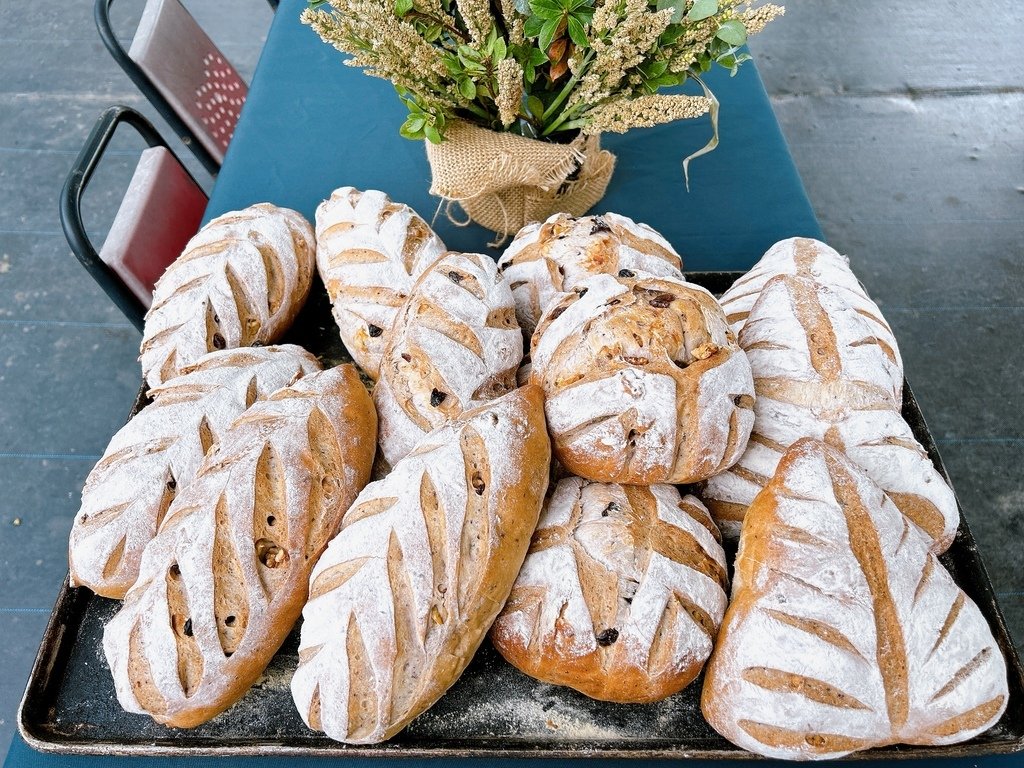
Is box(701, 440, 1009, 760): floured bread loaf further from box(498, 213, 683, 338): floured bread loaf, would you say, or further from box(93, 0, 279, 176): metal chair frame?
box(93, 0, 279, 176): metal chair frame

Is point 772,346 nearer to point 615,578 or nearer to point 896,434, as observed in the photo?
point 896,434

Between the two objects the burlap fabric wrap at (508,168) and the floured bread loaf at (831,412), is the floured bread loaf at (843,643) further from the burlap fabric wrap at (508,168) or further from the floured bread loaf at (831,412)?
the burlap fabric wrap at (508,168)

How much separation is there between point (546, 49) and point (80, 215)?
1.20 meters

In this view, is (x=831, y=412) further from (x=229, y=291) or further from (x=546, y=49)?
(x=229, y=291)

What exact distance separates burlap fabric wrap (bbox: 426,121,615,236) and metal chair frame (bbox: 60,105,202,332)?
0.79m

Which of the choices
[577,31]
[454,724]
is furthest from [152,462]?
[577,31]

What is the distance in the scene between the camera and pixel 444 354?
1194mm

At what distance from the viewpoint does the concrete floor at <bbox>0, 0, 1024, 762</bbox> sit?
2408 millimetres

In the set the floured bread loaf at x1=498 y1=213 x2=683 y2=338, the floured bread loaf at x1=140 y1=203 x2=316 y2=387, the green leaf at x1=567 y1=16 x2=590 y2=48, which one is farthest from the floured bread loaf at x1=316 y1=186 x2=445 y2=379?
the green leaf at x1=567 y1=16 x2=590 y2=48

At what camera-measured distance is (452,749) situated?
111 centimetres

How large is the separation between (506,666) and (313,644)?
35 centimetres

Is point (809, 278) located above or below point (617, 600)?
above

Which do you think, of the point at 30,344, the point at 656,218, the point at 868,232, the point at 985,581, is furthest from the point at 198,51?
the point at 868,232

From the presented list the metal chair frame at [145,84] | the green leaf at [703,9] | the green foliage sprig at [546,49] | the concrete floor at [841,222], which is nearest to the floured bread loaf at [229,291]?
the green foliage sprig at [546,49]
